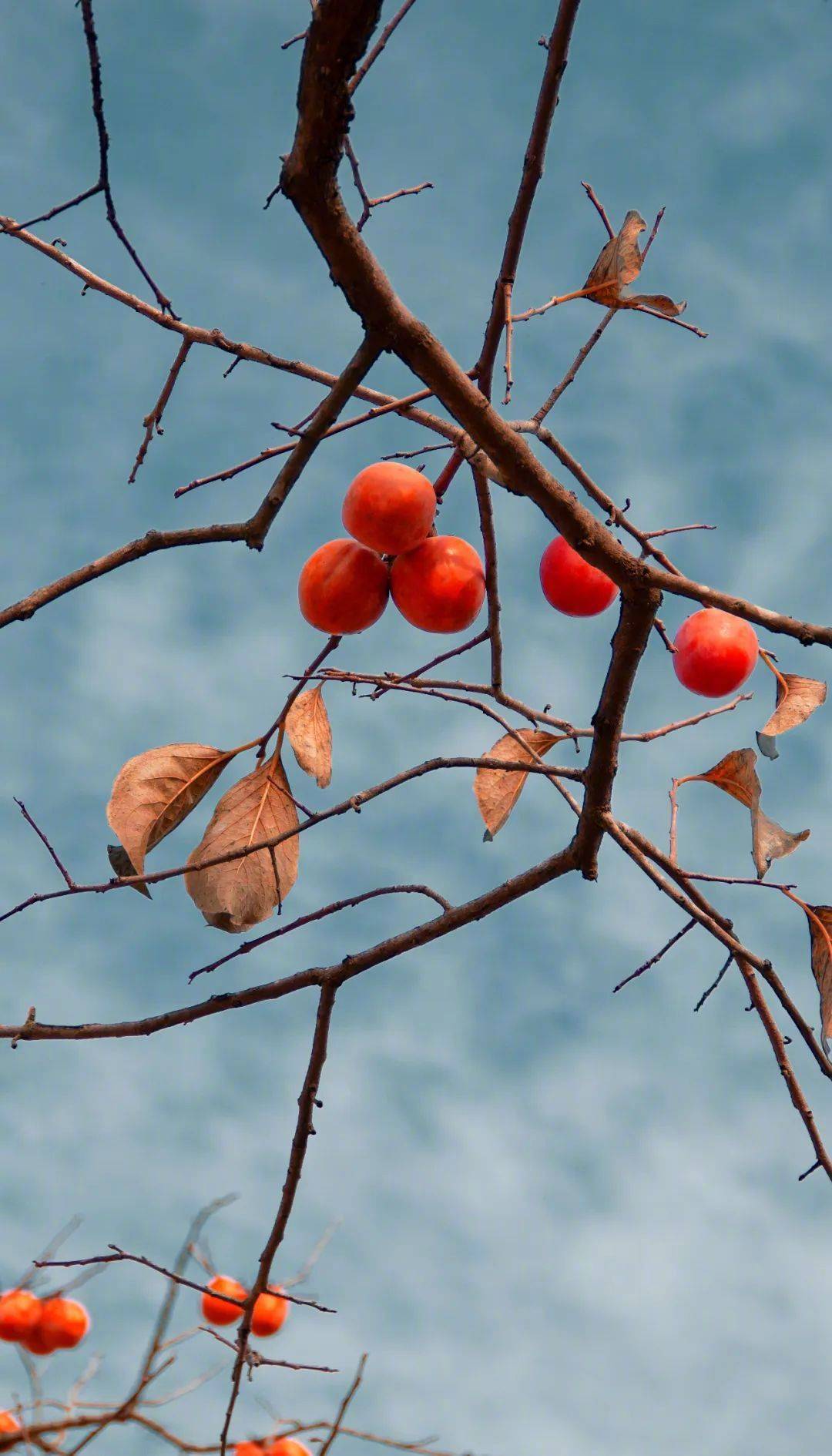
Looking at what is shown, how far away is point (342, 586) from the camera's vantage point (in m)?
1.55

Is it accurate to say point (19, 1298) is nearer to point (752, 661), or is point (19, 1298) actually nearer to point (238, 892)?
point (238, 892)

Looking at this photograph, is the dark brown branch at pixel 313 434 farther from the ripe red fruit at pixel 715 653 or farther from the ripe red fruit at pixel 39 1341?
the ripe red fruit at pixel 39 1341

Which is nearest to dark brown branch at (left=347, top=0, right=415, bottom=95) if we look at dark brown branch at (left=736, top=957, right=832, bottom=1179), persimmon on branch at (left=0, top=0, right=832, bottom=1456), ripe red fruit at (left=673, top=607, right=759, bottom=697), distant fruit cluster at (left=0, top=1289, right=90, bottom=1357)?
persimmon on branch at (left=0, top=0, right=832, bottom=1456)

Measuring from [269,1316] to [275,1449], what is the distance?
0.27 metres

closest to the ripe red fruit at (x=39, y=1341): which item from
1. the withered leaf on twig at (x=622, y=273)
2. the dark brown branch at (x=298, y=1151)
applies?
the dark brown branch at (x=298, y=1151)

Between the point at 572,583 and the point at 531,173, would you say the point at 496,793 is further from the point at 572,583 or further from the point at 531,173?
the point at 531,173

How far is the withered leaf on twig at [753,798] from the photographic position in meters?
1.61

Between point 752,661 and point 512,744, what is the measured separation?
0.38 metres

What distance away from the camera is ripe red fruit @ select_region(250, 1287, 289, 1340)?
2742mm

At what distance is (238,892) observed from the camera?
165 cm

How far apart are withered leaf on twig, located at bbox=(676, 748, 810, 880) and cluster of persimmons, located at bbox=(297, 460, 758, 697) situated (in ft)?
0.39

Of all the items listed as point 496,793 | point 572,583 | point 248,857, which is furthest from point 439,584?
point 248,857

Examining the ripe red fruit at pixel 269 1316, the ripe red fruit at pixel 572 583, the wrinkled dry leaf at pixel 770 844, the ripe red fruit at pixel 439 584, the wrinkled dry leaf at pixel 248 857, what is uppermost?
the ripe red fruit at pixel 572 583

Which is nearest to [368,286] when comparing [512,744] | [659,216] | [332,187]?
[332,187]
